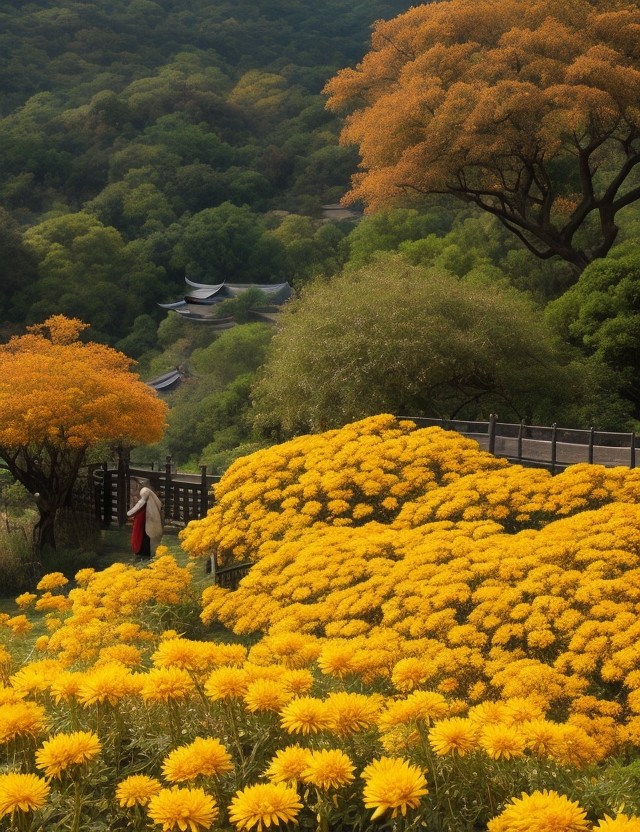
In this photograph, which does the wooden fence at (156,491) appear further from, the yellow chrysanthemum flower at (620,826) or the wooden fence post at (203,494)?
the yellow chrysanthemum flower at (620,826)

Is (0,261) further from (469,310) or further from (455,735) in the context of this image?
(455,735)

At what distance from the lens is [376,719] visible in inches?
131

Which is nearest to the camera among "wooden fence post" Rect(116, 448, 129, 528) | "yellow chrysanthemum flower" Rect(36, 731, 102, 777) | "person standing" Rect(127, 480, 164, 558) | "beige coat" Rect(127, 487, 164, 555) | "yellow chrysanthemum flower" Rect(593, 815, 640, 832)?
"yellow chrysanthemum flower" Rect(593, 815, 640, 832)

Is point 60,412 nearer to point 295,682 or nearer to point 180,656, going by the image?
point 180,656

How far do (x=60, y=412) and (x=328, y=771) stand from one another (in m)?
14.1

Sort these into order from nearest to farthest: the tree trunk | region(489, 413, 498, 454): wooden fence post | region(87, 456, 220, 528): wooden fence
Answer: region(489, 413, 498, 454): wooden fence post
the tree trunk
region(87, 456, 220, 528): wooden fence

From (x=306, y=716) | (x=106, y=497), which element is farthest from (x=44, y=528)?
(x=306, y=716)

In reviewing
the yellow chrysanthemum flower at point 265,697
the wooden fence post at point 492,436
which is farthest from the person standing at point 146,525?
the yellow chrysanthemum flower at point 265,697

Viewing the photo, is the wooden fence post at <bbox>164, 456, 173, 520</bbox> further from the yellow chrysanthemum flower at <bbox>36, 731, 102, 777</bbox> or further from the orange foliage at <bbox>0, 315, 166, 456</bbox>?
the yellow chrysanthemum flower at <bbox>36, 731, 102, 777</bbox>

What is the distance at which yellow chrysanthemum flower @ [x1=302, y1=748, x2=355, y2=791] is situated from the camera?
9.11 feet

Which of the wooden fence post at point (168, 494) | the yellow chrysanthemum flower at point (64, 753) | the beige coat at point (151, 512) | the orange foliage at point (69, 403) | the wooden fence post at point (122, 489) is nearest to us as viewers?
the yellow chrysanthemum flower at point (64, 753)

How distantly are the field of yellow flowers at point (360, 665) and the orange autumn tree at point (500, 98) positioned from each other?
42.2 ft

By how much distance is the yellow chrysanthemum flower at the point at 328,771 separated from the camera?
2.78m

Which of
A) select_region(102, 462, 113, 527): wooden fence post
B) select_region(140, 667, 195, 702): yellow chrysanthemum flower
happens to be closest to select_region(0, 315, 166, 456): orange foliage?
select_region(102, 462, 113, 527): wooden fence post
